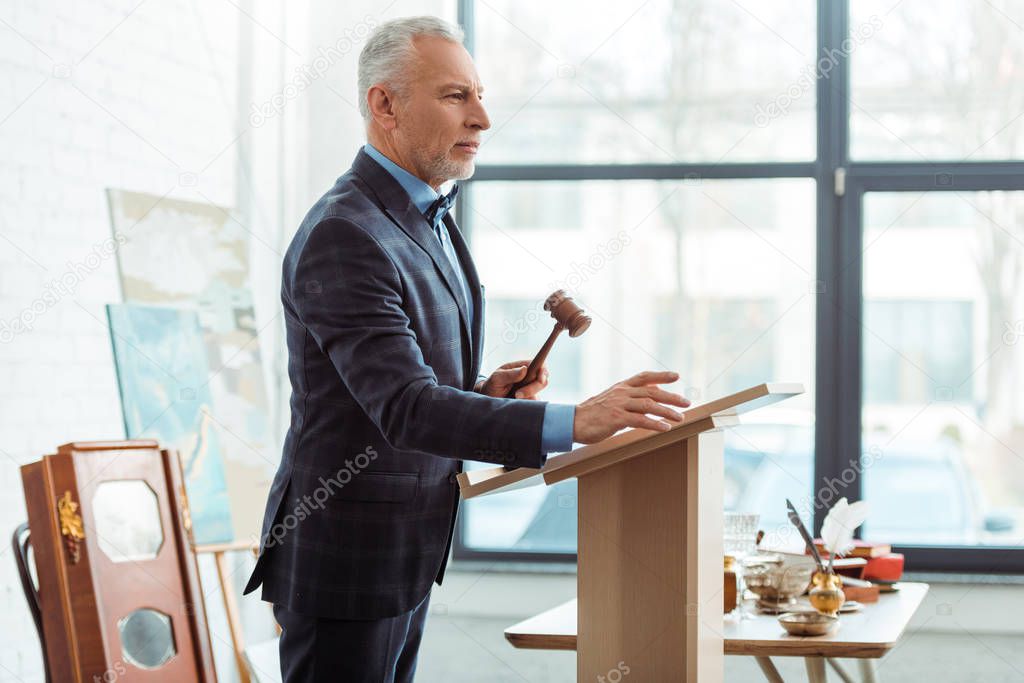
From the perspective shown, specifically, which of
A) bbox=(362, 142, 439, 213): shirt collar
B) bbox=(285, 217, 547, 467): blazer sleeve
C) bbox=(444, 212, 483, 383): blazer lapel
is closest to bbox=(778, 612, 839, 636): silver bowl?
bbox=(444, 212, 483, 383): blazer lapel

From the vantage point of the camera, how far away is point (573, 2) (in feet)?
13.4

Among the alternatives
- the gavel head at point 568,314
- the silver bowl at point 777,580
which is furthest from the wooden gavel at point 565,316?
the silver bowl at point 777,580

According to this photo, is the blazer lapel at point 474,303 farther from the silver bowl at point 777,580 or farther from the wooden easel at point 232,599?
the wooden easel at point 232,599

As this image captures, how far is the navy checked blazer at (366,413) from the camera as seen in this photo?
134 centimetres

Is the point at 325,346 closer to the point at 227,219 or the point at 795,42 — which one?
the point at 227,219

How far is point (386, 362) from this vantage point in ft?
4.38

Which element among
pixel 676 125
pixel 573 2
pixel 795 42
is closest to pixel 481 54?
pixel 573 2

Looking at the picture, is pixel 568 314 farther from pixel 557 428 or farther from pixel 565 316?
pixel 557 428

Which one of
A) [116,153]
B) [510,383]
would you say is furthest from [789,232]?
[510,383]

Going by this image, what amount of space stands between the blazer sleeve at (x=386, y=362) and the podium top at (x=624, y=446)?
0.04 m

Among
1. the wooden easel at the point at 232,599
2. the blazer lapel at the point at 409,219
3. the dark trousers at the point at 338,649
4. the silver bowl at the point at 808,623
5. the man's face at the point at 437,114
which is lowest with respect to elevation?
the wooden easel at the point at 232,599

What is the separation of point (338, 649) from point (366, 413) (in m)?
0.31

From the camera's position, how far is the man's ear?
5.27 feet

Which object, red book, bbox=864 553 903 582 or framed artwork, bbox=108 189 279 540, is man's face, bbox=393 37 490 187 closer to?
red book, bbox=864 553 903 582
